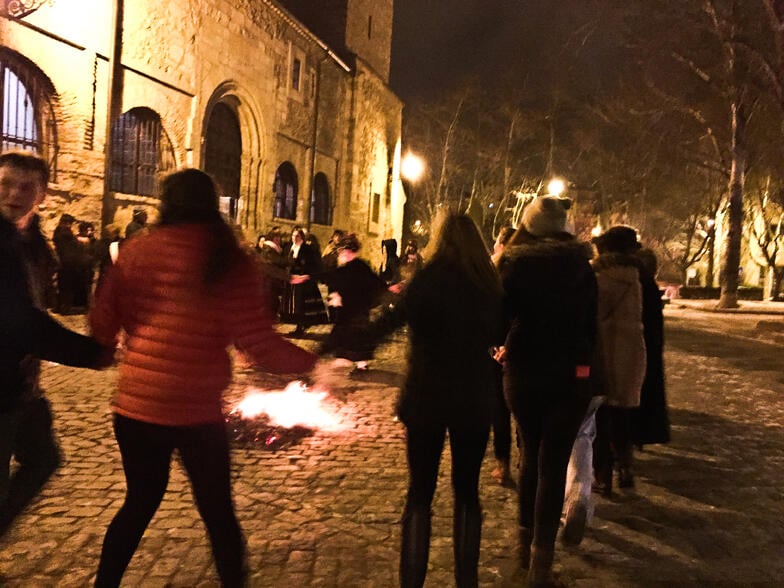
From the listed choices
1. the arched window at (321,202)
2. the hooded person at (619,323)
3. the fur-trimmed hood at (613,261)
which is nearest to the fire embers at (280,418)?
the hooded person at (619,323)

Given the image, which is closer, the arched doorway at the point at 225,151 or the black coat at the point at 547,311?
the black coat at the point at 547,311

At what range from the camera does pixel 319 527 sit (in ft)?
14.7

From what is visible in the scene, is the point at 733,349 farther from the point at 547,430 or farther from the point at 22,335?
the point at 22,335

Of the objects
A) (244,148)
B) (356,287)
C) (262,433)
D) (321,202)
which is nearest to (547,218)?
(262,433)

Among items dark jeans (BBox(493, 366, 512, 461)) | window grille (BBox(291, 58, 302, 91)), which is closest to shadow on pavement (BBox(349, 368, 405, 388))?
dark jeans (BBox(493, 366, 512, 461))

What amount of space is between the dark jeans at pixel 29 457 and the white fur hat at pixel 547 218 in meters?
2.42

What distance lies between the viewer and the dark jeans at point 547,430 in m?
3.50

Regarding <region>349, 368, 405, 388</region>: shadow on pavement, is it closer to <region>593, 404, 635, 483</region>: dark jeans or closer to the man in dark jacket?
<region>593, 404, 635, 483</region>: dark jeans

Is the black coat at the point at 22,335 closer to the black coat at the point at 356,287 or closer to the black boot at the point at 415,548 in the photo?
the black boot at the point at 415,548

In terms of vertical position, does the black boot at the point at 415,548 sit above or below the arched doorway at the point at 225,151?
below

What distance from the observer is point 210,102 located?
18.9m

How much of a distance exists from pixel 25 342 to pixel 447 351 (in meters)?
1.63

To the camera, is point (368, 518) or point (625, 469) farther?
point (625, 469)

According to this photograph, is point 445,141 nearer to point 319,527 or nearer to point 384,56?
point 384,56
